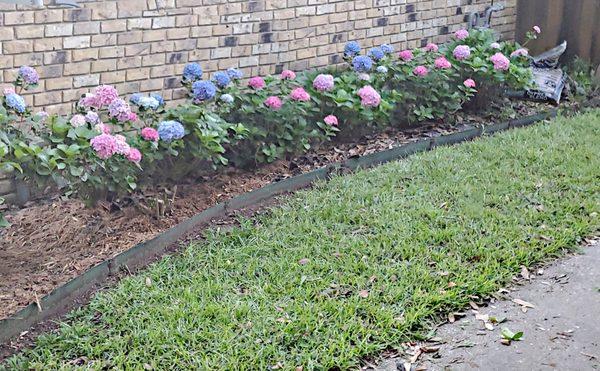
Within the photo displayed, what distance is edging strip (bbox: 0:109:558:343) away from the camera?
3154mm

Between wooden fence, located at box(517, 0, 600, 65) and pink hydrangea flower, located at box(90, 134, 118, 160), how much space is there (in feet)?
16.4

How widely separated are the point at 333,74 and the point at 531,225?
81.1 inches

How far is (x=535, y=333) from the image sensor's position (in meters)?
3.21

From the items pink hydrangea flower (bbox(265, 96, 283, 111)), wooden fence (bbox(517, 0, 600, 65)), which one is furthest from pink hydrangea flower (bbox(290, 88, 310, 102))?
wooden fence (bbox(517, 0, 600, 65))

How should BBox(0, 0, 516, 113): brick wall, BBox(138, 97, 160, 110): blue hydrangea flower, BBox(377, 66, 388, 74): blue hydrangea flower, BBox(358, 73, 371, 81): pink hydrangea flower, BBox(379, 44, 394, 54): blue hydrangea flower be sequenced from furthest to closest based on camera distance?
BBox(379, 44, 394, 54): blue hydrangea flower
BBox(377, 66, 388, 74): blue hydrangea flower
BBox(358, 73, 371, 81): pink hydrangea flower
BBox(0, 0, 516, 113): brick wall
BBox(138, 97, 160, 110): blue hydrangea flower

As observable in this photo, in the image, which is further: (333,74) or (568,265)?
(333,74)

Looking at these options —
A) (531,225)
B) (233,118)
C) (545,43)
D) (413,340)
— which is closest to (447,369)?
(413,340)

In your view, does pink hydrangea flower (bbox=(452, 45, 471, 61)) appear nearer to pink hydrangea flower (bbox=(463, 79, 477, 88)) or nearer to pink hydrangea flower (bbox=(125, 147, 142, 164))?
pink hydrangea flower (bbox=(463, 79, 477, 88))

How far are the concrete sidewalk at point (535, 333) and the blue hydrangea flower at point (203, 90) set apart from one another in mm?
1952

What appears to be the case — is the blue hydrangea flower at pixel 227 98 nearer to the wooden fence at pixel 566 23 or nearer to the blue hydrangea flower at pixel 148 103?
the blue hydrangea flower at pixel 148 103

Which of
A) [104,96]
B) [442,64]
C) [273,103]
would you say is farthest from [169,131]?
[442,64]

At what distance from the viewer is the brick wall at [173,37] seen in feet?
13.9

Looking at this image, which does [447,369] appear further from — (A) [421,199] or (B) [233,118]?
(B) [233,118]

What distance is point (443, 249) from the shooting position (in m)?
3.82
